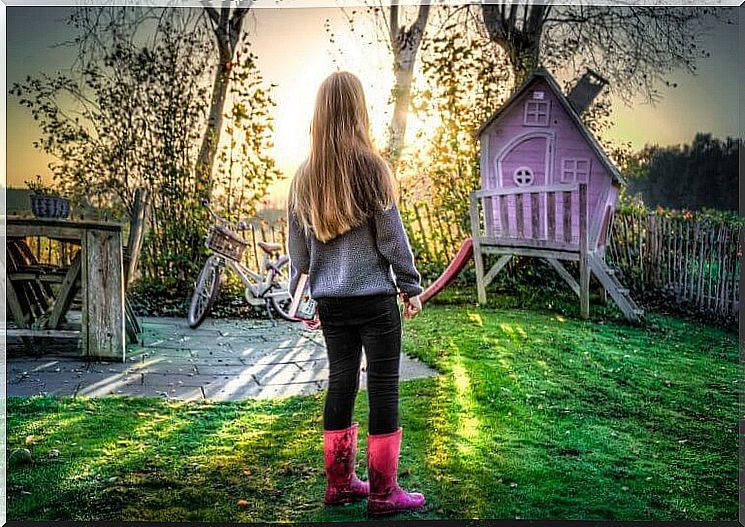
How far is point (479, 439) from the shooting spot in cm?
375

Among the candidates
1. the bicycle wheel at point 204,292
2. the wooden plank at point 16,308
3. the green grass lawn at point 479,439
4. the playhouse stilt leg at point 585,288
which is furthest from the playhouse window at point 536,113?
the wooden plank at point 16,308

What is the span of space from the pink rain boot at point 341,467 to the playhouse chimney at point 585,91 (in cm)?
183

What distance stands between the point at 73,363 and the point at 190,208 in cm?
88

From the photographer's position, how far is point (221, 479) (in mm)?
3633

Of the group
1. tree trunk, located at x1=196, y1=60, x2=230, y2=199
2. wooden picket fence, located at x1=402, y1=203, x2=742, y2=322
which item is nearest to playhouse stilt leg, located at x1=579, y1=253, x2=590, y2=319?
wooden picket fence, located at x1=402, y1=203, x2=742, y2=322

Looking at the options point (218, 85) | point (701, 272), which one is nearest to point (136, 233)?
point (218, 85)

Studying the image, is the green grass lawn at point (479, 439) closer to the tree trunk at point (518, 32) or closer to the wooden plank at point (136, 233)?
the wooden plank at point (136, 233)

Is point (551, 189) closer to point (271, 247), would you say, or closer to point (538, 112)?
point (538, 112)

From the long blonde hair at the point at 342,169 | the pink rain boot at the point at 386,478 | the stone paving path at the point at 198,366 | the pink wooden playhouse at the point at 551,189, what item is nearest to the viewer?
the long blonde hair at the point at 342,169

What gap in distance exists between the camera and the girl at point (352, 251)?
9.87ft

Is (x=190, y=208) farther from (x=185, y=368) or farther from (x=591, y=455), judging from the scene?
(x=591, y=455)

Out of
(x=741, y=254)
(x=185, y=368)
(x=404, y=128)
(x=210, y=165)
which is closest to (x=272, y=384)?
(x=185, y=368)

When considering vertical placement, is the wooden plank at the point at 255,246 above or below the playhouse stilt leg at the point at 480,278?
above

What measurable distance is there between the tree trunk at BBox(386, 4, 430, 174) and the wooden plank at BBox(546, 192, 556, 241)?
0.73 m
